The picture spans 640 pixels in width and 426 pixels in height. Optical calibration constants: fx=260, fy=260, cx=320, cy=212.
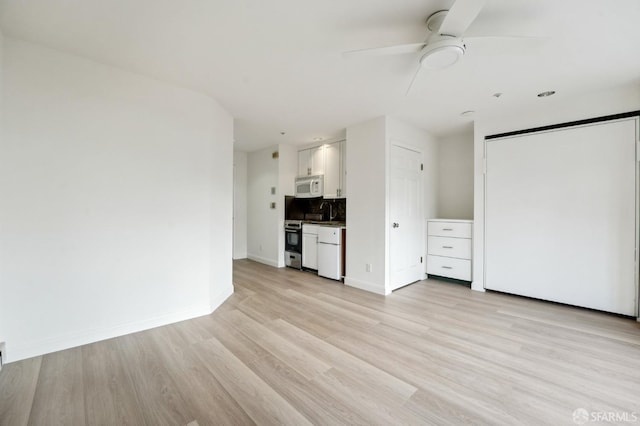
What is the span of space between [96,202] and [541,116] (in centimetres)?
493

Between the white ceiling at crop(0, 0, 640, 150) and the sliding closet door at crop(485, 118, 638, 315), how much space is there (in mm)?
600

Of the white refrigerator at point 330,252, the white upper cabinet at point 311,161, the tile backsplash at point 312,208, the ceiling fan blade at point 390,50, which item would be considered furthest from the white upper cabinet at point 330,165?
the ceiling fan blade at point 390,50

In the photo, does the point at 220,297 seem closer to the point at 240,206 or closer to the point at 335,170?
the point at 335,170

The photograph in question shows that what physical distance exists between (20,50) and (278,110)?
7.24ft

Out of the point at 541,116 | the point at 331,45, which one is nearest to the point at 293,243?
the point at 331,45

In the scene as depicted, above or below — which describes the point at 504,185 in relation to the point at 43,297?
above

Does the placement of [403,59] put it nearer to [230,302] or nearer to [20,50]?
[20,50]

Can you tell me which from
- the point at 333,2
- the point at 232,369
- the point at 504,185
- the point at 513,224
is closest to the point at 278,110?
the point at 333,2

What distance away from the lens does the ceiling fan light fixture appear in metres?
1.69

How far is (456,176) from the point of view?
4594 millimetres

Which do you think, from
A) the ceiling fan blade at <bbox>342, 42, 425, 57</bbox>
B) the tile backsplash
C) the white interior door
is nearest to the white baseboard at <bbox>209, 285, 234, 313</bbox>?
the tile backsplash

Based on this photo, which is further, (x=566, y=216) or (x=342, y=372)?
(x=566, y=216)

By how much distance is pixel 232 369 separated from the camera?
1870 millimetres

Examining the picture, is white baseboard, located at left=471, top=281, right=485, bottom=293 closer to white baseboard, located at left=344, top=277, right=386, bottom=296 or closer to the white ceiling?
white baseboard, located at left=344, top=277, right=386, bottom=296
